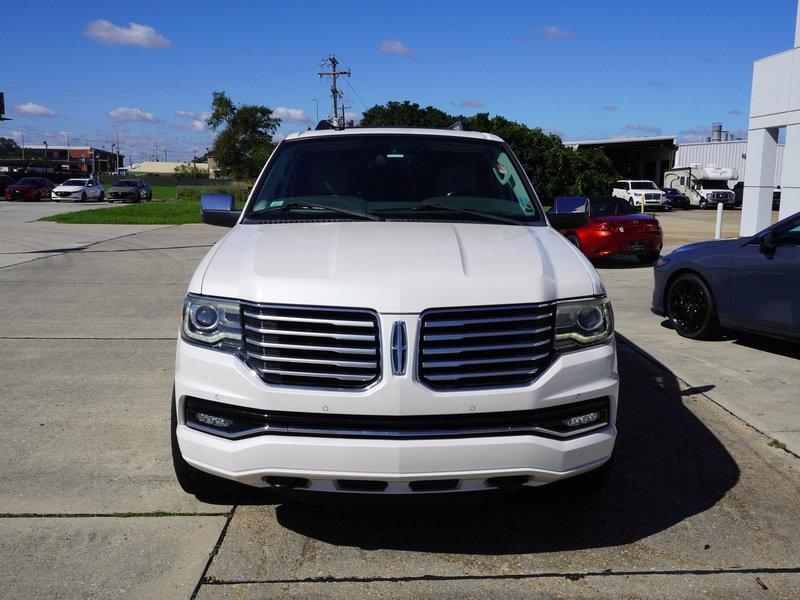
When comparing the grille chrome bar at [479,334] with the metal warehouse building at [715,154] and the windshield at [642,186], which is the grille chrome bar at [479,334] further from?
the metal warehouse building at [715,154]

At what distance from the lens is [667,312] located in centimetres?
841

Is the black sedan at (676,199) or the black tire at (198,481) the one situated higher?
the black sedan at (676,199)

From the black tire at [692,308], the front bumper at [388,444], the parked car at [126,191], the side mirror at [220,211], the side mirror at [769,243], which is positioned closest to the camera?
the front bumper at [388,444]

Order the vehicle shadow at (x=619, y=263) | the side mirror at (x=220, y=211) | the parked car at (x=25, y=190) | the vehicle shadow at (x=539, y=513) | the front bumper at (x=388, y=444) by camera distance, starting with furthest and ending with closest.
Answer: the parked car at (x=25, y=190)
the vehicle shadow at (x=619, y=263)
the side mirror at (x=220, y=211)
the vehicle shadow at (x=539, y=513)
the front bumper at (x=388, y=444)

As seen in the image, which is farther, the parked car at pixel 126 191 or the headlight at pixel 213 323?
the parked car at pixel 126 191

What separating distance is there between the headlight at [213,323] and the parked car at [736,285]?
538 centimetres

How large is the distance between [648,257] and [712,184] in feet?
128

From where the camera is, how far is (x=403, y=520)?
3846 millimetres

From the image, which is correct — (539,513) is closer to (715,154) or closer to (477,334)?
(477,334)

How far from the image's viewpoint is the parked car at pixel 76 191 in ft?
156

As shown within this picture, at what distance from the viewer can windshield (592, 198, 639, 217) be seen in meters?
16.2

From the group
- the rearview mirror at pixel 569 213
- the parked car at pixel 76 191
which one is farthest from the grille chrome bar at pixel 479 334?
the parked car at pixel 76 191

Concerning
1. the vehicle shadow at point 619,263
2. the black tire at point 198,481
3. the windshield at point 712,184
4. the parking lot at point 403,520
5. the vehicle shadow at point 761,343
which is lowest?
the parking lot at point 403,520

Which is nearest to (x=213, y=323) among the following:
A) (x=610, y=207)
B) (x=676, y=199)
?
(x=610, y=207)
